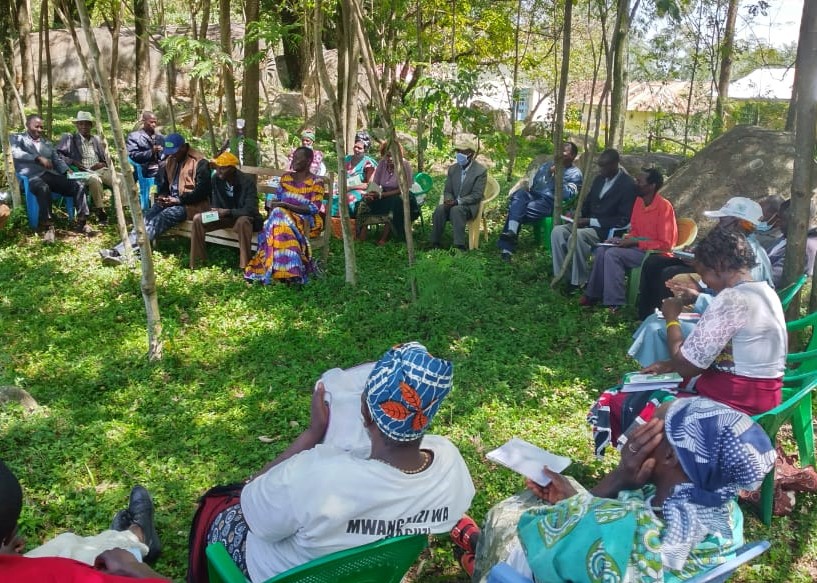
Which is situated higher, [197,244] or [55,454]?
[197,244]

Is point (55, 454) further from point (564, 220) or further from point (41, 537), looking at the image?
point (564, 220)

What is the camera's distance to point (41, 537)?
140 inches

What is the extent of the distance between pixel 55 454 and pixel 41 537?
2.46 ft

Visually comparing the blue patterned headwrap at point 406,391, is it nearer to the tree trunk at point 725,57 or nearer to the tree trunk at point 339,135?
the tree trunk at point 339,135

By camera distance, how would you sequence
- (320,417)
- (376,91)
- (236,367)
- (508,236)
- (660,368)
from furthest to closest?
(508,236), (376,91), (236,367), (660,368), (320,417)

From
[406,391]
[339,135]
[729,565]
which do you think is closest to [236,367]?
[339,135]

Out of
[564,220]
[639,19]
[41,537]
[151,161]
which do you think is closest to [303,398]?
[41,537]

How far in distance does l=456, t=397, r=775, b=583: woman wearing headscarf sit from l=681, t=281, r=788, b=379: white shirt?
1.39 meters

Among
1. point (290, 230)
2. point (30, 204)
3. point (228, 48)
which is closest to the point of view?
point (290, 230)

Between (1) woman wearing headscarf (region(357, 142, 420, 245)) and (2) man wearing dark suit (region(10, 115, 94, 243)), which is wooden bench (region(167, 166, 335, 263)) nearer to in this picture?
(1) woman wearing headscarf (region(357, 142, 420, 245))

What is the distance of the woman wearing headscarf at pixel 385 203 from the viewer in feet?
29.5

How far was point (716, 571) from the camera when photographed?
217 cm

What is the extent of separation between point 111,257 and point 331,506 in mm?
6122

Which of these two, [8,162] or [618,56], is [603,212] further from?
[8,162]
